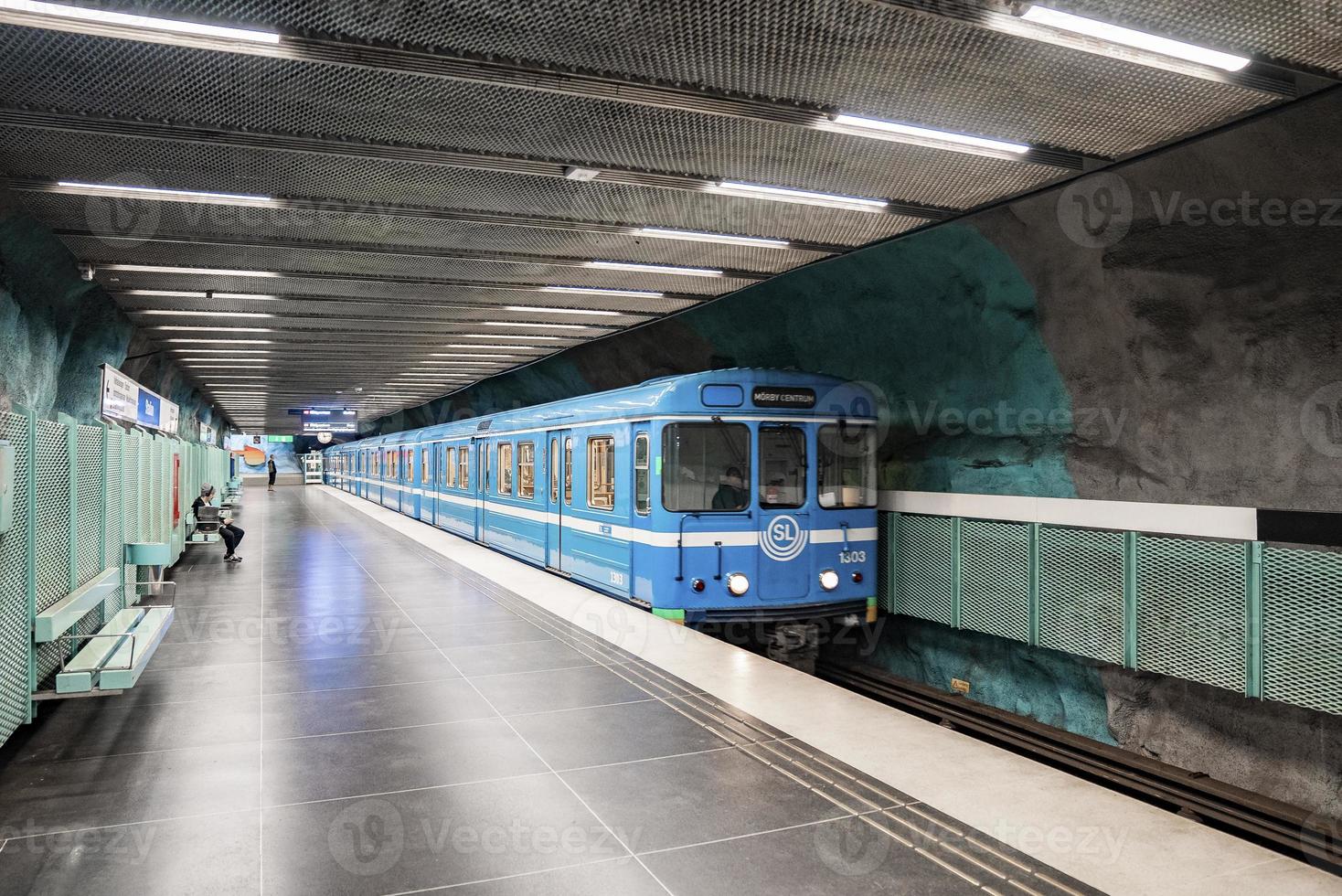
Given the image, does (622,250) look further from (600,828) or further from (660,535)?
(600,828)

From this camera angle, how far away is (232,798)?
4.19m

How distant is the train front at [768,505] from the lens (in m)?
8.33

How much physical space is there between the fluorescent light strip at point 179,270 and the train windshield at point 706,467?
483 centimetres

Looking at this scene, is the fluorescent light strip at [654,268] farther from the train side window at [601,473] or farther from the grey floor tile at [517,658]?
the grey floor tile at [517,658]

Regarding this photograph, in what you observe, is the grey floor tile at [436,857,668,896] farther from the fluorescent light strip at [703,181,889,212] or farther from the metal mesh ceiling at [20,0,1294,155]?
the fluorescent light strip at [703,181,889,212]

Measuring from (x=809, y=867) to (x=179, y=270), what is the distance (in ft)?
29.3

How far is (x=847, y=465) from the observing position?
8930 mm

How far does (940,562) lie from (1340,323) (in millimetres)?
4100

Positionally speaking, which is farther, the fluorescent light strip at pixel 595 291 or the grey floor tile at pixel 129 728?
the fluorescent light strip at pixel 595 291

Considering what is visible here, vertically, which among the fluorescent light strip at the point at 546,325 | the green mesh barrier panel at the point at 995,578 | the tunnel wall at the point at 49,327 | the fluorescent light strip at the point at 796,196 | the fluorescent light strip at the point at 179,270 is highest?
the fluorescent light strip at the point at 796,196

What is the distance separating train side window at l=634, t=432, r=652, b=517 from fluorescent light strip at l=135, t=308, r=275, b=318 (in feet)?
21.1

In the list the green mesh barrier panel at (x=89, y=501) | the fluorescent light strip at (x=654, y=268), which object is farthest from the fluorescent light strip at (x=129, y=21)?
the fluorescent light strip at (x=654, y=268)

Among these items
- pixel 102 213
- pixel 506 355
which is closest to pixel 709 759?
pixel 102 213

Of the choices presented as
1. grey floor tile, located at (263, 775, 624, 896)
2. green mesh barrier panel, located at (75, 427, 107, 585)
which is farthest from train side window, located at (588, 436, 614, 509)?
grey floor tile, located at (263, 775, 624, 896)
